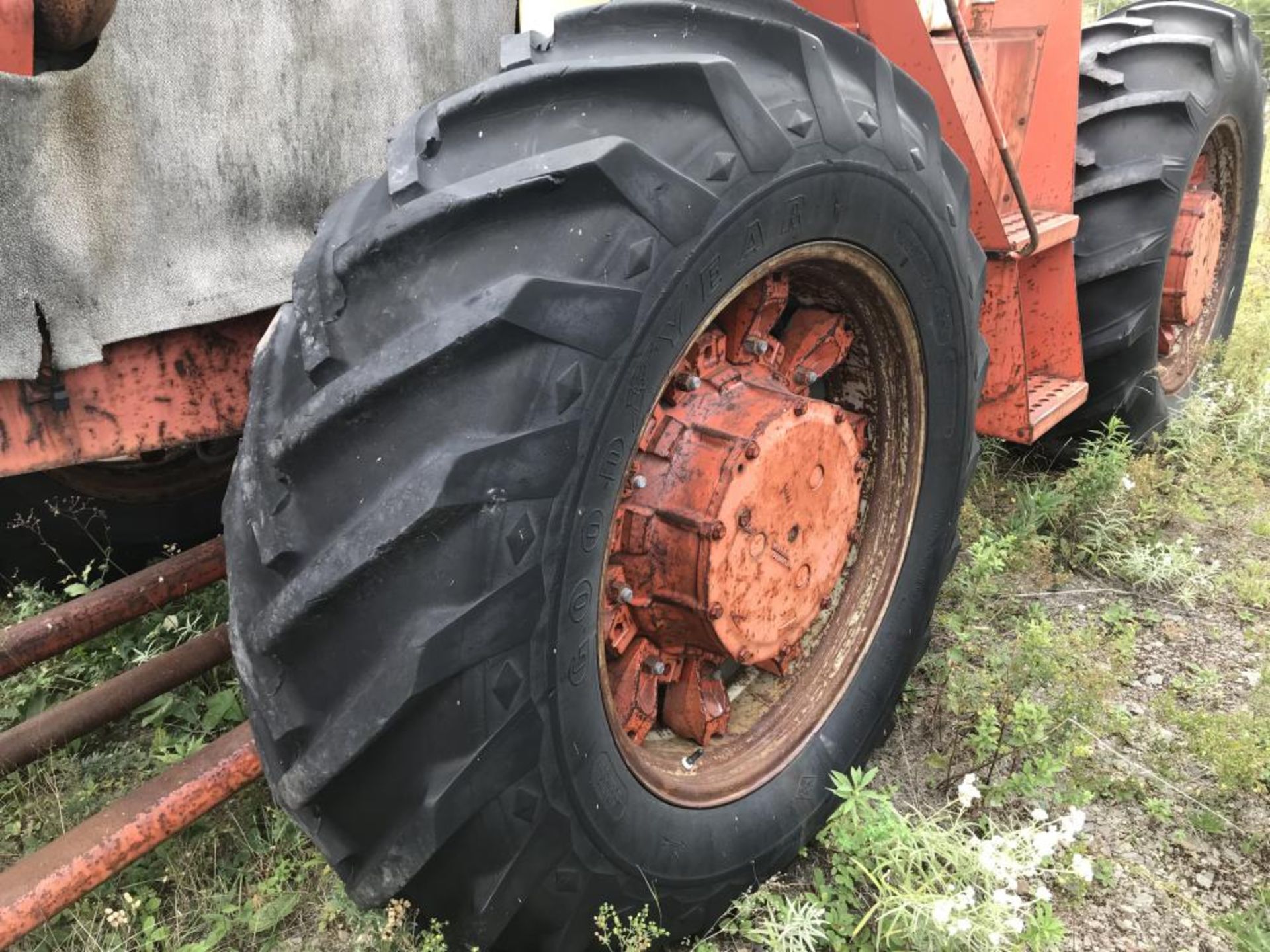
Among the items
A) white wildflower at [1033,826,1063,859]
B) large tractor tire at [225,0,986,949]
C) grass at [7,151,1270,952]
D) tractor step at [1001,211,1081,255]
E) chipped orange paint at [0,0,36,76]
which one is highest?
chipped orange paint at [0,0,36,76]

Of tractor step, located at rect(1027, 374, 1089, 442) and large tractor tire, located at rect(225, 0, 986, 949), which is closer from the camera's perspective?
large tractor tire, located at rect(225, 0, 986, 949)

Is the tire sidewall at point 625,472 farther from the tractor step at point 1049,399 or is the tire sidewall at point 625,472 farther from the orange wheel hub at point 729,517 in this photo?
the tractor step at point 1049,399

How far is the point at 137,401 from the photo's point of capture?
1631 millimetres

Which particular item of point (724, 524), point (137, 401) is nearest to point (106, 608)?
point (137, 401)

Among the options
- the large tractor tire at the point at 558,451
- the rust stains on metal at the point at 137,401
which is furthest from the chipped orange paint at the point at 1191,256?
the rust stains on metal at the point at 137,401

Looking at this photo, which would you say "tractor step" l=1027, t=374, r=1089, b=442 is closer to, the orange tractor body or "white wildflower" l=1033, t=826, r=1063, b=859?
the orange tractor body

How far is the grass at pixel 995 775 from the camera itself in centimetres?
192

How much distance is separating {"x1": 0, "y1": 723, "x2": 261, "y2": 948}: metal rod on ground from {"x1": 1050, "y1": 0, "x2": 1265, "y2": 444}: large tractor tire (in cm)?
297

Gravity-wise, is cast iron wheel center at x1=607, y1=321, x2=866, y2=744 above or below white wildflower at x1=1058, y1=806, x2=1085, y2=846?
above

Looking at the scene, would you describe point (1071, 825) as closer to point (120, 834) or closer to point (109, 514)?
point (120, 834)

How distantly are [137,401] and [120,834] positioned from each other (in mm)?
734

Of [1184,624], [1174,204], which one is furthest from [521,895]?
[1174,204]

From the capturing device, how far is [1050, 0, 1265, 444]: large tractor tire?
3473 millimetres

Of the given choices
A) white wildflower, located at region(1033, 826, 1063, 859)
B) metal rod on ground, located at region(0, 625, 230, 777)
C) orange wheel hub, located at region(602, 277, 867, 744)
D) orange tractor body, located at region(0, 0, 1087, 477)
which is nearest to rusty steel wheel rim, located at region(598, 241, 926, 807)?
orange wheel hub, located at region(602, 277, 867, 744)
